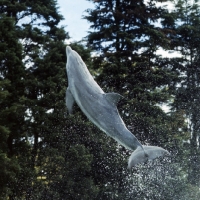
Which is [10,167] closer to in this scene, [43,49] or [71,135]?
[71,135]

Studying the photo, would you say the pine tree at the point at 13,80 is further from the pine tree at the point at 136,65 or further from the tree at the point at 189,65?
the tree at the point at 189,65

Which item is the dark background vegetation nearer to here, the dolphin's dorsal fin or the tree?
the tree

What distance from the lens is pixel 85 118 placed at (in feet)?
61.1

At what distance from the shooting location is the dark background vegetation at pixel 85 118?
16828 millimetres

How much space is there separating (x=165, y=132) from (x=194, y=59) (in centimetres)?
894

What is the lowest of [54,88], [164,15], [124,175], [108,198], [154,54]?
[108,198]

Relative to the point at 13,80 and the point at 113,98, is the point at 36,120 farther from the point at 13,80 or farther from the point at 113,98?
the point at 113,98

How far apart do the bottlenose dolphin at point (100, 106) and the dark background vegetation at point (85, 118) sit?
979 cm

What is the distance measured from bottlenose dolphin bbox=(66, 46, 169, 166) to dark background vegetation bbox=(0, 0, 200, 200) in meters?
9.79

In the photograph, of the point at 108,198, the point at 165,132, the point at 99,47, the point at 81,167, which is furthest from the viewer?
the point at 99,47

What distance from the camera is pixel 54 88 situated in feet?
58.3

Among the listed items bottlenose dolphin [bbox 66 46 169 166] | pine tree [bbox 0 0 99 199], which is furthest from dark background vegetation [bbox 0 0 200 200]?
bottlenose dolphin [bbox 66 46 169 166]

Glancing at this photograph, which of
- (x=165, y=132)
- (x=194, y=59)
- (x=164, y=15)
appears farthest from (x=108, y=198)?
(x=194, y=59)

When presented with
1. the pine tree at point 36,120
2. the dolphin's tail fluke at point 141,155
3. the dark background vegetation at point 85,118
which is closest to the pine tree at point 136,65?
the dark background vegetation at point 85,118
